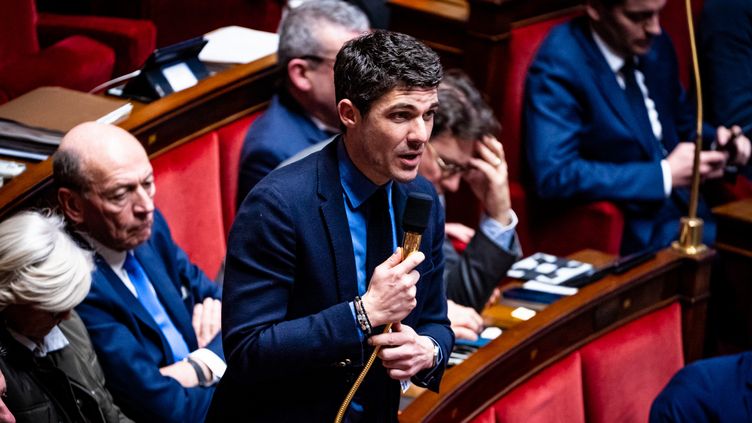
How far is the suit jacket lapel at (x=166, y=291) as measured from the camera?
1.53 m

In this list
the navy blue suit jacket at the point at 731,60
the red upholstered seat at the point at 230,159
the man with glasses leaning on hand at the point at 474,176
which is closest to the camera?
the man with glasses leaning on hand at the point at 474,176

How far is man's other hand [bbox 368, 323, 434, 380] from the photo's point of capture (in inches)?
39.8

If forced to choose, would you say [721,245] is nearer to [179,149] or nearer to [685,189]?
[685,189]

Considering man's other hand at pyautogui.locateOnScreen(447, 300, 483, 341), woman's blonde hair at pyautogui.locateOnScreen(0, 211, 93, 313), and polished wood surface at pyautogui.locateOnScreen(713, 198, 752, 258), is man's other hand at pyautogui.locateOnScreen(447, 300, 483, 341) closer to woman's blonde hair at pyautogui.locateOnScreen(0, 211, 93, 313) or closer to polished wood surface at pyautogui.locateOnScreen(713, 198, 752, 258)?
woman's blonde hair at pyautogui.locateOnScreen(0, 211, 93, 313)

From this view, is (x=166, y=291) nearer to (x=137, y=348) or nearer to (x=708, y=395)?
(x=137, y=348)

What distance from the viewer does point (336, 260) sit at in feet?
3.41

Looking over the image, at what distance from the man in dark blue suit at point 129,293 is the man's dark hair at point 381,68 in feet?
1.73

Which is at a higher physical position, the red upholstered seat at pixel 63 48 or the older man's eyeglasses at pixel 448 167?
the older man's eyeglasses at pixel 448 167

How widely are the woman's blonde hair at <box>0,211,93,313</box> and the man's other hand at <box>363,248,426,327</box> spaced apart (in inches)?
16.5

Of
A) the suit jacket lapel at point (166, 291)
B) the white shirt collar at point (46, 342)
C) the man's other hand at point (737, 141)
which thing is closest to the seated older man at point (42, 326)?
A: the white shirt collar at point (46, 342)

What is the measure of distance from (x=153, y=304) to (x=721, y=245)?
1.11 meters

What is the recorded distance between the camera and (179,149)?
1856 mm

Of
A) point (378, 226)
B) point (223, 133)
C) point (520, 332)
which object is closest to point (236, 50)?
point (223, 133)

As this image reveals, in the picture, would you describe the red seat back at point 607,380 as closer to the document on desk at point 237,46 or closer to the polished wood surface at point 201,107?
the polished wood surface at point 201,107
